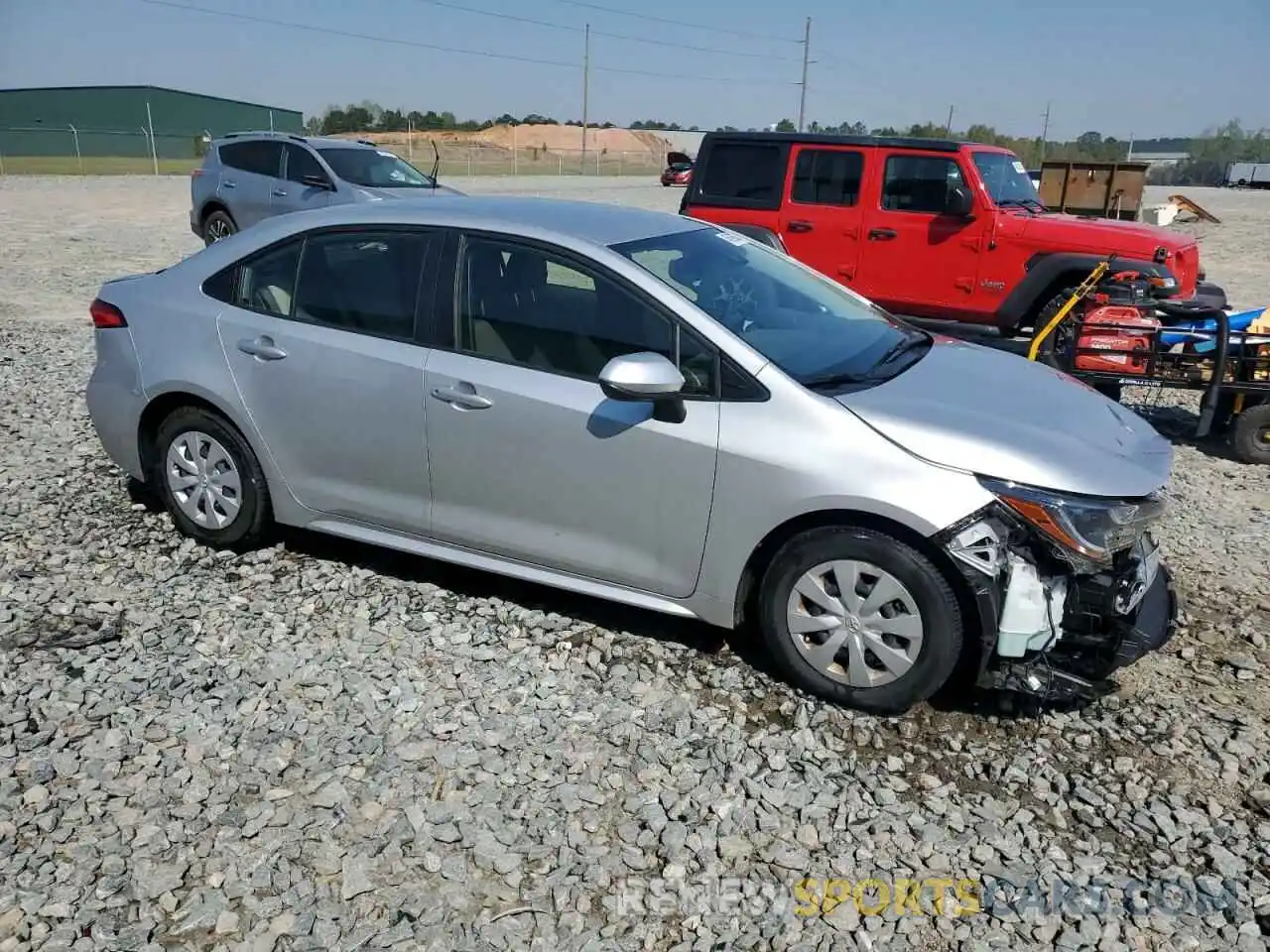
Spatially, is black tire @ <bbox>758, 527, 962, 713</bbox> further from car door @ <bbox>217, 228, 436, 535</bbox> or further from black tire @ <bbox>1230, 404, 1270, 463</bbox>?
black tire @ <bbox>1230, 404, 1270, 463</bbox>

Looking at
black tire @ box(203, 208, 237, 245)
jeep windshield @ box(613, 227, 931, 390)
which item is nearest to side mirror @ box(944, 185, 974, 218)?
jeep windshield @ box(613, 227, 931, 390)

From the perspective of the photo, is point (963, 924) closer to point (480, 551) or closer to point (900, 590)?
point (900, 590)

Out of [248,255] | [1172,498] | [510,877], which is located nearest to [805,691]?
[510,877]

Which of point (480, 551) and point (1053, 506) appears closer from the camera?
point (1053, 506)

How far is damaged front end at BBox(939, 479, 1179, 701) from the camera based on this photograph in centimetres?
321

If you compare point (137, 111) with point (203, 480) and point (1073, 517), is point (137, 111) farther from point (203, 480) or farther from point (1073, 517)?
point (1073, 517)

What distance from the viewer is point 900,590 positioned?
3326 mm

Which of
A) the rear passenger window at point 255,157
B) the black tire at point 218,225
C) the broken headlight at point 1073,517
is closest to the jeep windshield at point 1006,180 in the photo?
the broken headlight at point 1073,517

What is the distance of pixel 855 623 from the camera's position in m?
3.45

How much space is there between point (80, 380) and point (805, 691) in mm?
6858

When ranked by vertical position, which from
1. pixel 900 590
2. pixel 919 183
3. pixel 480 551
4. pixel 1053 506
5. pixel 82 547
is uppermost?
pixel 919 183

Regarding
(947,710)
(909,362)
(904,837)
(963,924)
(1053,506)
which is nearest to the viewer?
(963,924)

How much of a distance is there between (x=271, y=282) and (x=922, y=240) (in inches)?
270

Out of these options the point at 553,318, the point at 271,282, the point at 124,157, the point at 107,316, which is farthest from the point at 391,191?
the point at 124,157
